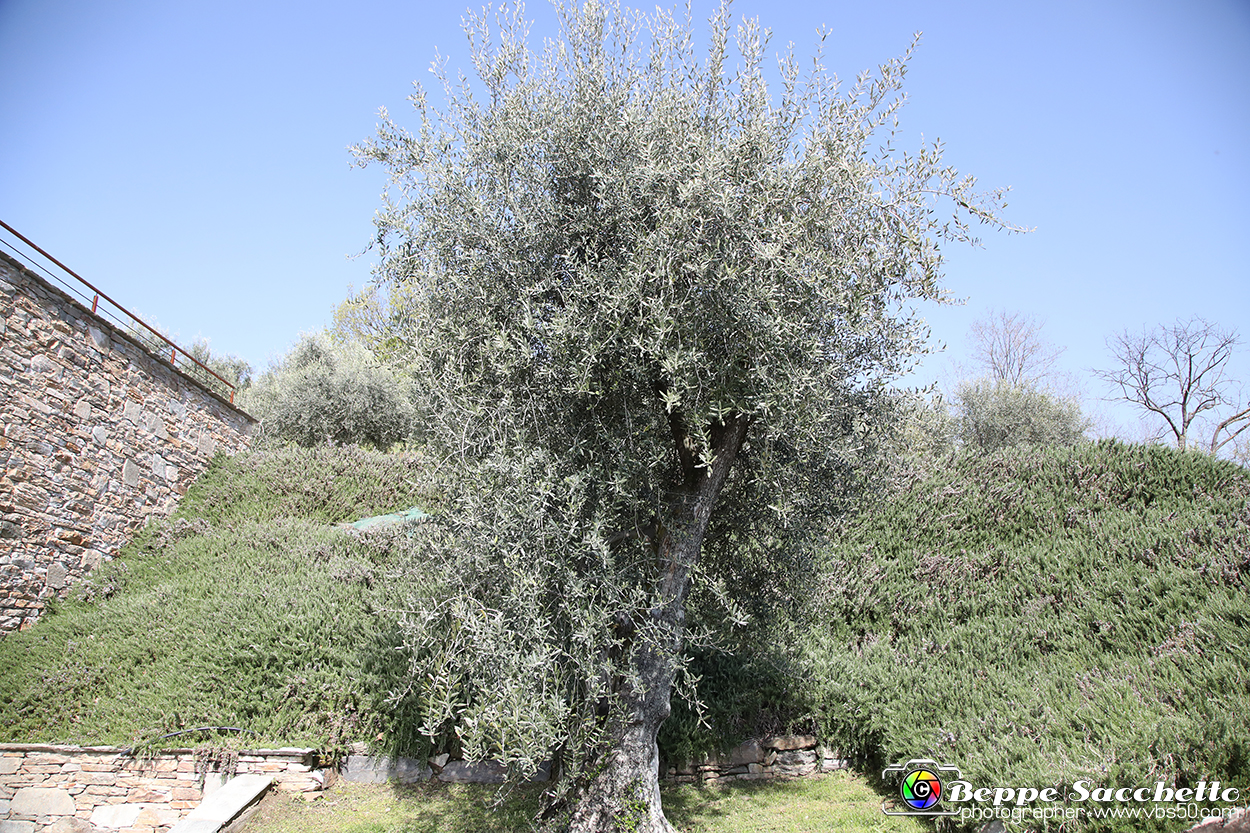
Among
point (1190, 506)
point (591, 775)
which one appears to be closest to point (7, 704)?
point (591, 775)

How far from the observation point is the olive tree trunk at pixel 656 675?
615 centimetres

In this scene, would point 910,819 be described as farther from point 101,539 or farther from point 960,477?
point 101,539

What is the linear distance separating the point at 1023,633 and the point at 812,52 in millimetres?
7367

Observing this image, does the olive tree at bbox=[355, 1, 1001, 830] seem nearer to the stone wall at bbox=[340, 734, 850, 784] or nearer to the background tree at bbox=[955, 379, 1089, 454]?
the stone wall at bbox=[340, 734, 850, 784]

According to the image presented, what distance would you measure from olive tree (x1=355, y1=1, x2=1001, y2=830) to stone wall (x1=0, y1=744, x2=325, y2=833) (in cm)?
308

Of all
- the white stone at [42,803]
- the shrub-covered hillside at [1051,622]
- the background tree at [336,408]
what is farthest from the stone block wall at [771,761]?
the background tree at [336,408]

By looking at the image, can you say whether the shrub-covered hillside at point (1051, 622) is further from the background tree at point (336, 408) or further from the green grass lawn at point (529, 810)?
the background tree at point (336, 408)

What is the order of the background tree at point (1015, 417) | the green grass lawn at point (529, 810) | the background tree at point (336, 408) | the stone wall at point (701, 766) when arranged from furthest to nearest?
the background tree at point (1015, 417) → the background tree at point (336, 408) → the stone wall at point (701, 766) → the green grass lawn at point (529, 810)

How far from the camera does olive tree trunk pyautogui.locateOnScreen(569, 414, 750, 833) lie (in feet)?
20.2

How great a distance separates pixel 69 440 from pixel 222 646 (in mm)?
5691

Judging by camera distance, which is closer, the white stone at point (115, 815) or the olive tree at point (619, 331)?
the olive tree at point (619, 331)

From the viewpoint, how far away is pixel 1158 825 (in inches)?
204

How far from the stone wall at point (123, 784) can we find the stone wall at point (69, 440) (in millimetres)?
3735

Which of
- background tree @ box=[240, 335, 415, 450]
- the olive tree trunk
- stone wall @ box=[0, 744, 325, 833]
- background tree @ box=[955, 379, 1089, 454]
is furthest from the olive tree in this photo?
background tree @ box=[955, 379, 1089, 454]
